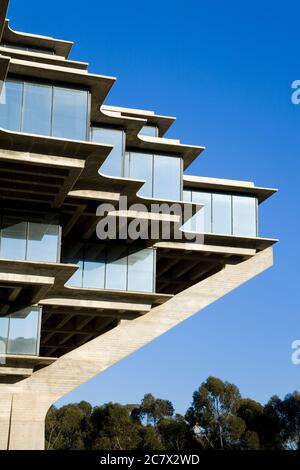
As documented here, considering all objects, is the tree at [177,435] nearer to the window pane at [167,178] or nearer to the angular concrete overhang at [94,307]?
the angular concrete overhang at [94,307]

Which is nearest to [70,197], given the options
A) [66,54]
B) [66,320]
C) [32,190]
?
[32,190]

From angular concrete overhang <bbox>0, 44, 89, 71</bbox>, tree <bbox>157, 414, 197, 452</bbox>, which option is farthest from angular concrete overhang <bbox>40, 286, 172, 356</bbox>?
tree <bbox>157, 414, 197, 452</bbox>

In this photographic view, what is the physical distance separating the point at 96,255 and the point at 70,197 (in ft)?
16.5

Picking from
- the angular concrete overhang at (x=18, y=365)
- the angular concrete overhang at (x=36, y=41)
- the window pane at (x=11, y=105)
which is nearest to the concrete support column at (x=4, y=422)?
the angular concrete overhang at (x=18, y=365)

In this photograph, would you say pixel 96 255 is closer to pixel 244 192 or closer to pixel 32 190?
pixel 32 190

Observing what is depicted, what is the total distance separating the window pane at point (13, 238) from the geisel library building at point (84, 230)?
0.05m

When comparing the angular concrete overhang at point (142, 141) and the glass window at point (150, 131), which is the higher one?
the glass window at point (150, 131)

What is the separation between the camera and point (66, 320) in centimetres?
4459

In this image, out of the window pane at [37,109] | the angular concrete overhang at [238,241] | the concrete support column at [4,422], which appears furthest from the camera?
the angular concrete overhang at [238,241]

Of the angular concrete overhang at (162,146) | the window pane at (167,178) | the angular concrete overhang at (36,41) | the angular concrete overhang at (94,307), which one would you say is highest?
the angular concrete overhang at (36,41)

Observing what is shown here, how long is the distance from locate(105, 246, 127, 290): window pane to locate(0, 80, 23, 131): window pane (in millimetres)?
10441

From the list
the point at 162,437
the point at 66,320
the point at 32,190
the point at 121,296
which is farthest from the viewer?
the point at 162,437

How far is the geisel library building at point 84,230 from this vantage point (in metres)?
33.4

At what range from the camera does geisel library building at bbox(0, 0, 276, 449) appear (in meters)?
33.4
